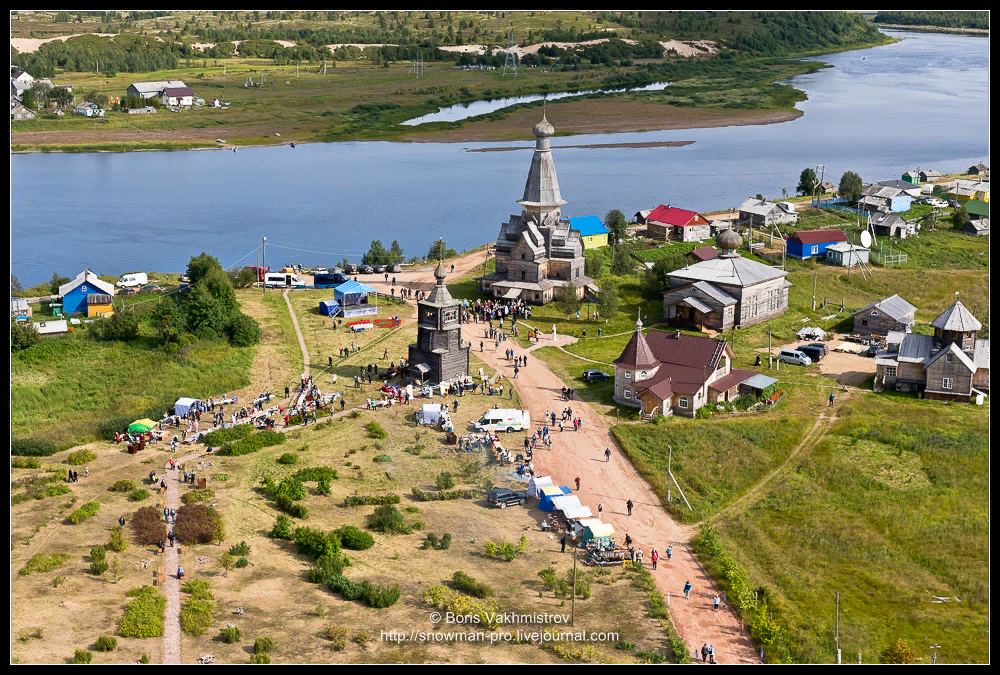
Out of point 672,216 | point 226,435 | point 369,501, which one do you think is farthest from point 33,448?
point 672,216

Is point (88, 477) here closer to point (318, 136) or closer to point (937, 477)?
point (937, 477)

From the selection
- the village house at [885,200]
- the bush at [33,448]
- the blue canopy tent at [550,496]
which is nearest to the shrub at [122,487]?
the bush at [33,448]

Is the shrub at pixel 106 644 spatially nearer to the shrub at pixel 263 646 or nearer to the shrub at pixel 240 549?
the shrub at pixel 263 646

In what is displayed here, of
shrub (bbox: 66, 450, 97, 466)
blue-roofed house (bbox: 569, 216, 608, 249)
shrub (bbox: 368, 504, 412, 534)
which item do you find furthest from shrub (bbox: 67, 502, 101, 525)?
blue-roofed house (bbox: 569, 216, 608, 249)

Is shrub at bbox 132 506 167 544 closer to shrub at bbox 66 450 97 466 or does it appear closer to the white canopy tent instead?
shrub at bbox 66 450 97 466

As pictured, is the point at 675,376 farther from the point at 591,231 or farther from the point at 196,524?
the point at 591,231

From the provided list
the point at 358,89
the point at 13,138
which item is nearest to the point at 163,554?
the point at 13,138
